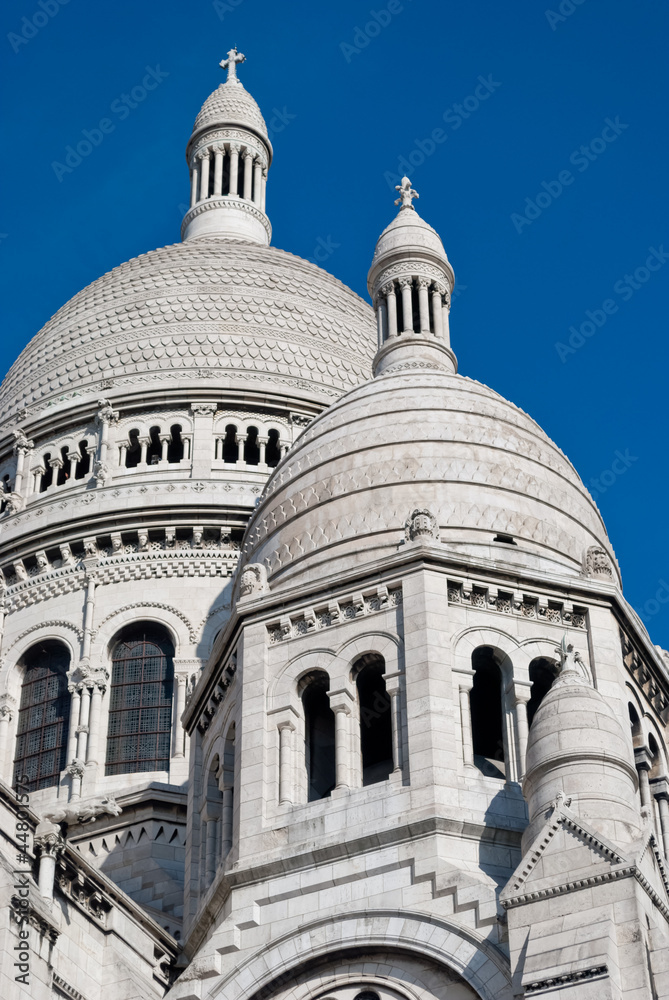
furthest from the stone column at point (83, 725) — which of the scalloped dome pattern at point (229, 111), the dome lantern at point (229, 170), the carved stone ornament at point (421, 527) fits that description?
the scalloped dome pattern at point (229, 111)

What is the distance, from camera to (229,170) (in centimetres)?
6731

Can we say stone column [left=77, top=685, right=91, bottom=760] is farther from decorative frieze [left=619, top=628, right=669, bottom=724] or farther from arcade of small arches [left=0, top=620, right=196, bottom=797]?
decorative frieze [left=619, top=628, right=669, bottom=724]

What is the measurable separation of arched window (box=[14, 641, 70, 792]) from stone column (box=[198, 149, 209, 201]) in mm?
21296

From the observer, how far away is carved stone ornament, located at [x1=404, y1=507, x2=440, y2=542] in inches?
1363

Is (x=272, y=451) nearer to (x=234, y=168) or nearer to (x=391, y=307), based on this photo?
(x=391, y=307)

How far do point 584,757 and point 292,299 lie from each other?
31.0 m

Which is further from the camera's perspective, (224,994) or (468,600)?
(468,600)

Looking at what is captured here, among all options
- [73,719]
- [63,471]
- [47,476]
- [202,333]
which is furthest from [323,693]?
[202,333]

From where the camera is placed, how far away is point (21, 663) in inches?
1975

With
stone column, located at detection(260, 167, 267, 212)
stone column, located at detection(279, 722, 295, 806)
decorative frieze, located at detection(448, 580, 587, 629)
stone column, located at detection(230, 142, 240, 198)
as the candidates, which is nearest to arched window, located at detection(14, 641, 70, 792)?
stone column, located at detection(279, 722, 295, 806)

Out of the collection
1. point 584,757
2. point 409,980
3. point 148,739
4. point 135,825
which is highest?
point 148,739

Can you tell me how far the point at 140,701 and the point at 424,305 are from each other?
457 inches

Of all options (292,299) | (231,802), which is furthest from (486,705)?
(292,299)

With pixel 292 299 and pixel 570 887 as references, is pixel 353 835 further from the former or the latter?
pixel 292 299
